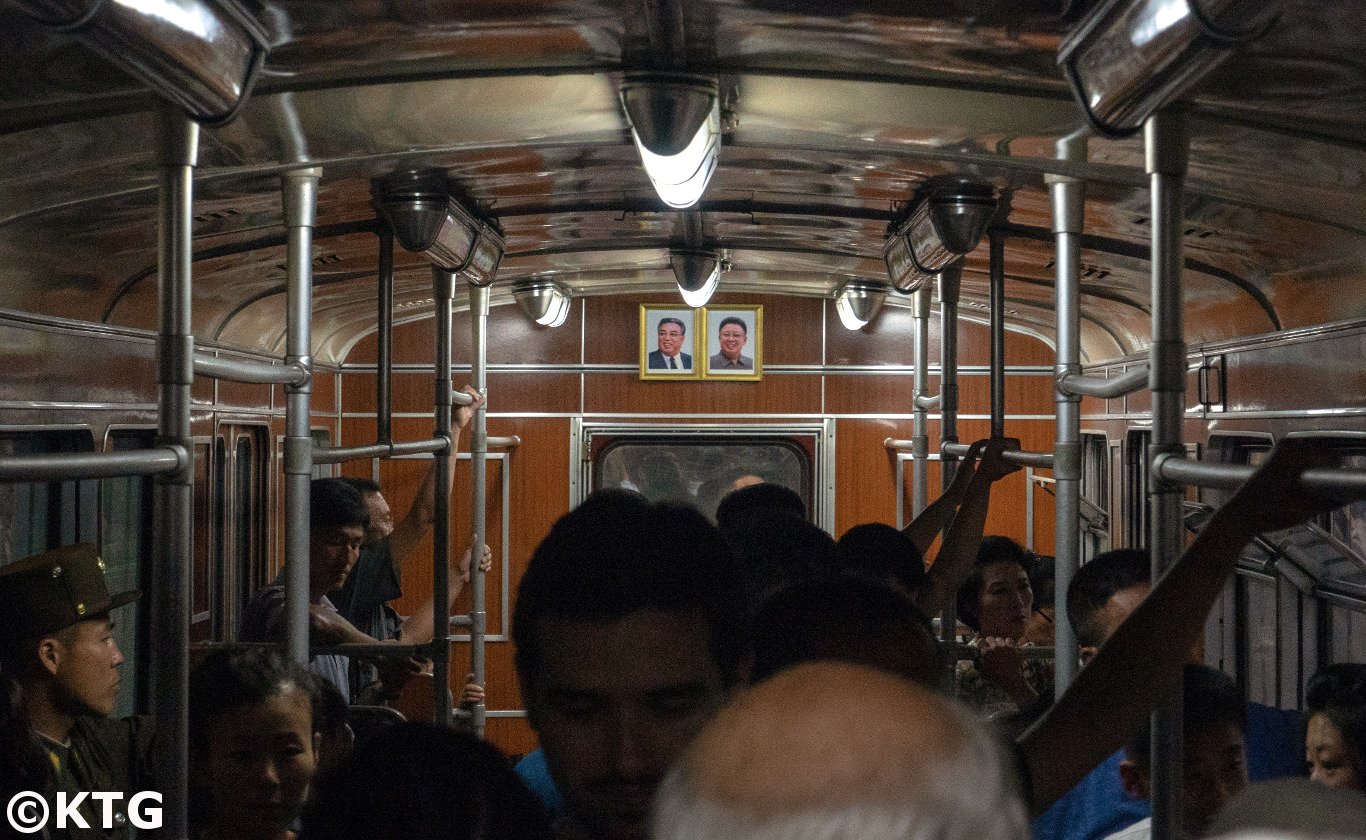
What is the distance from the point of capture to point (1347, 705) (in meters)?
3.13

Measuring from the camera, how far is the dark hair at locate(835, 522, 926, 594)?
13.1 feet

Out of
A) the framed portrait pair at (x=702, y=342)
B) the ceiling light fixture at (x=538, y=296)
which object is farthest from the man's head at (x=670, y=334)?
the ceiling light fixture at (x=538, y=296)

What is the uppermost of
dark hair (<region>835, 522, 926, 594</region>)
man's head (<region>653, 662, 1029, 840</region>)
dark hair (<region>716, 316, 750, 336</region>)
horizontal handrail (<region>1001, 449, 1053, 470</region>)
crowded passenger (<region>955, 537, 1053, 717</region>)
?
dark hair (<region>716, 316, 750, 336</region>)

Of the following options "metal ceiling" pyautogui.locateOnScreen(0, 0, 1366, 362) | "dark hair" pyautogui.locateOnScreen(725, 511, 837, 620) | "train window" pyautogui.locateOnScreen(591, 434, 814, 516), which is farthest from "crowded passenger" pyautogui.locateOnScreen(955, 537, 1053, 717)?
"train window" pyautogui.locateOnScreen(591, 434, 814, 516)

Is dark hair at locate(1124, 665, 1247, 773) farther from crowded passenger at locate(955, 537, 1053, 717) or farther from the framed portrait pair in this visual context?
the framed portrait pair

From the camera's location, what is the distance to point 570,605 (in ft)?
6.32

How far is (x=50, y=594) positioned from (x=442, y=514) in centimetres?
185

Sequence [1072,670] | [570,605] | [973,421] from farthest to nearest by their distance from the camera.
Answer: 1. [973,421]
2. [1072,670]
3. [570,605]

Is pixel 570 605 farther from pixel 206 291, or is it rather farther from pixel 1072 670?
pixel 206 291

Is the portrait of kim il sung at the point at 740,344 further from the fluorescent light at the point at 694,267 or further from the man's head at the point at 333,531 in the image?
the man's head at the point at 333,531

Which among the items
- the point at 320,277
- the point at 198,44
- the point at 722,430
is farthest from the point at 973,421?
the point at 198,44

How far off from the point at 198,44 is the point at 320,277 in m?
4.63

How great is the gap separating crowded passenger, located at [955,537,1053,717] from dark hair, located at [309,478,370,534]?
227cm

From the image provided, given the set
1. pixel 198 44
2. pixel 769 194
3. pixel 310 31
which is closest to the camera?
pixel 198 44
